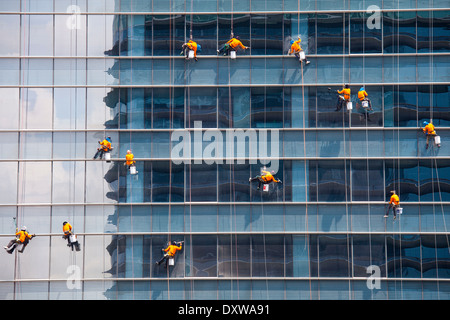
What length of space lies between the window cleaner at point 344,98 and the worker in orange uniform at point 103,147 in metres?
12.5

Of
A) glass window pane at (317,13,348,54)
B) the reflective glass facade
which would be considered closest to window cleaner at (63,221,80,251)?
the reflective glass facade

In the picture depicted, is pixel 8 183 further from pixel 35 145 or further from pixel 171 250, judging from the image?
pixel 171 250

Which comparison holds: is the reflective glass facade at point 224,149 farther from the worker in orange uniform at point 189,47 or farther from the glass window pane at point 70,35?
the worker in orange uniform at point 189,47

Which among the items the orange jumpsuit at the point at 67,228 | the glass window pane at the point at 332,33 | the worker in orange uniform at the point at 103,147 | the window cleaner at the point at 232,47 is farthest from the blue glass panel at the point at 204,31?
the orange jumpsuit at the point at 67,228

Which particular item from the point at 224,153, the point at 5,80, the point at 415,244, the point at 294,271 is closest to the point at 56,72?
the point at 5,80

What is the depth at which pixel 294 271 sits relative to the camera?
40.6 m

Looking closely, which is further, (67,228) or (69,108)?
(69,108)

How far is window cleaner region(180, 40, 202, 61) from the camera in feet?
134

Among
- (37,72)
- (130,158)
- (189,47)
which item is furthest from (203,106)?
(37,72)

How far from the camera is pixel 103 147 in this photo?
4044cm

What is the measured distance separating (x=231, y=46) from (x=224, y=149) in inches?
220

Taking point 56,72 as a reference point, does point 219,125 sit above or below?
below

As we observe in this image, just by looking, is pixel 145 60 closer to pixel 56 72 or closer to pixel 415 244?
pixel 56 72

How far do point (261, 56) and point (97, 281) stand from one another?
49.5 ft
